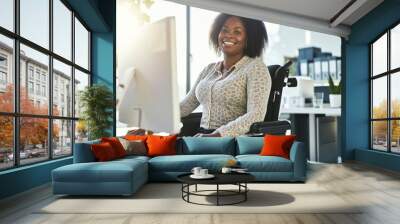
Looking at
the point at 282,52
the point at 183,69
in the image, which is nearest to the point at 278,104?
the point at 282,52

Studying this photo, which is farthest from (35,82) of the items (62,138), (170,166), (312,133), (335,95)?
(335,95)

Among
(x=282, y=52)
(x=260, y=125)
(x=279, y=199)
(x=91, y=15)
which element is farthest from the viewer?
(x=282, y=52)

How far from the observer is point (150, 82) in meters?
7.46

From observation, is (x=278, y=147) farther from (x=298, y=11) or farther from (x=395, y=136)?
(x=298, y=11)

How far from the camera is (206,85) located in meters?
7.66

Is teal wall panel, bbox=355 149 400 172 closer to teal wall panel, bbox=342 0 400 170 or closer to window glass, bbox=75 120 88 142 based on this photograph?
teal wall panel, bbox=342 0 400 170

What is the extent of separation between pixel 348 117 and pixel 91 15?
5371 mm

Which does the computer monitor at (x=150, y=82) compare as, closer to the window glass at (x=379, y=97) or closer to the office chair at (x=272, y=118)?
the office chair at (x=272, y=118)

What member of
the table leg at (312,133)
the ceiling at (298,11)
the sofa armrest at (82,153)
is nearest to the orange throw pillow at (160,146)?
the sofa armrest at (82,153)

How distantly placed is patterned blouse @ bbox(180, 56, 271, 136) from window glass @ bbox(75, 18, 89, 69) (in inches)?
75.8

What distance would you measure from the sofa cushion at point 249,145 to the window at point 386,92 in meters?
2.64

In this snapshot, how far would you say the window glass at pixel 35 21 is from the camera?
15.7 ft

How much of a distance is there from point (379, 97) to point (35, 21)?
20.5ft

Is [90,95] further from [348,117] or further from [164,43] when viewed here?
[348,117]
